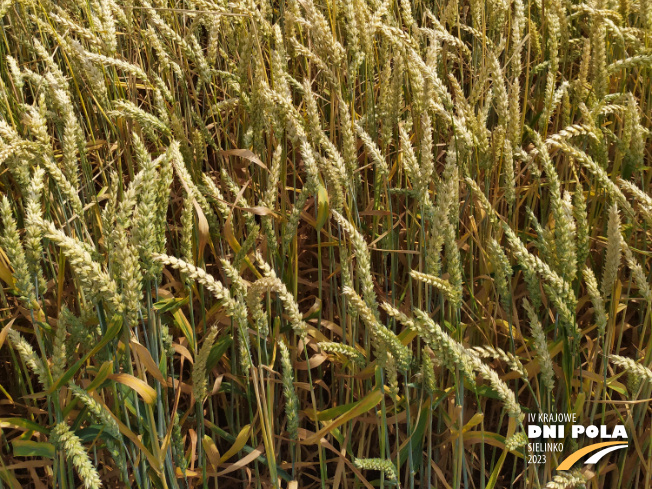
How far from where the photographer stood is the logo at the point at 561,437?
3.36 ft

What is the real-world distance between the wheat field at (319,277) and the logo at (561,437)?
2cm

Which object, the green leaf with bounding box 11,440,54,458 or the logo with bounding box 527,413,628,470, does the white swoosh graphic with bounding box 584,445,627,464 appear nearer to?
the logo with bounding box 527,413,628,470

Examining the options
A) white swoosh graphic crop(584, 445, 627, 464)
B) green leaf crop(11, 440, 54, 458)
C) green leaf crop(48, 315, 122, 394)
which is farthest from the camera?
white swoosh graphic crop(584, 445, 627, 464)

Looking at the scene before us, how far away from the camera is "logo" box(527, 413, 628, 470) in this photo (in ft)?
3.36

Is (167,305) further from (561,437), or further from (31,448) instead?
(561,437)

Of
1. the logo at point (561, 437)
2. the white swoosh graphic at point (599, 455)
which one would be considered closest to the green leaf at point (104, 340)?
the logo at point (561, 437)

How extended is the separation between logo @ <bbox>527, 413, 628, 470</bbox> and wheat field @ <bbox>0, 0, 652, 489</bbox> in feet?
0.06

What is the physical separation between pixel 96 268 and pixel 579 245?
701 mm

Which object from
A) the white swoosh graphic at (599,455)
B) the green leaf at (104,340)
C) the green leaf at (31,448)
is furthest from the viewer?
the white swoosh graphic at (599,455)

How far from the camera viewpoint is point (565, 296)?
2.83 ft

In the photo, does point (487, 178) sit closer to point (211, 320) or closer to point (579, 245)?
point (579, 245)

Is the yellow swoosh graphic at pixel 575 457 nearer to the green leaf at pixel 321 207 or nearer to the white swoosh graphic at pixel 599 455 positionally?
the white swoosh graphic at pixel 599 455

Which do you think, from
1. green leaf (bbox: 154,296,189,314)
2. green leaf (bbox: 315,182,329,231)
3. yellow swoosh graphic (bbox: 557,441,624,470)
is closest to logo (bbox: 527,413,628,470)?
yellow swoosh graphic (bbox: 557,441,624,470)

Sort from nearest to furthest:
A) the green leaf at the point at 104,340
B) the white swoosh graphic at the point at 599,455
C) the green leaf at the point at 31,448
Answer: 1. the green leaf at the point at 104,340
2. the green leaf at the point at 31,448
3. the white swoosh graphic at the point at 599,455
